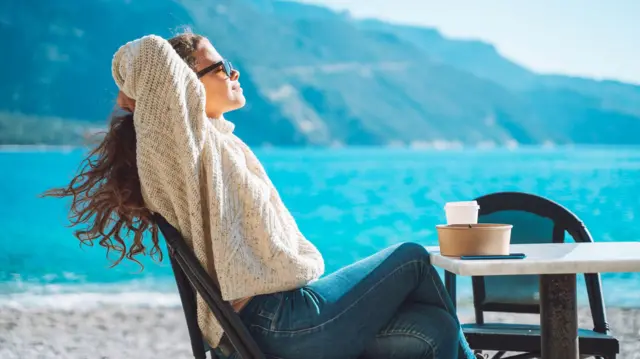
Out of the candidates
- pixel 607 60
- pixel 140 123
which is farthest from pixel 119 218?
pixel 607 60

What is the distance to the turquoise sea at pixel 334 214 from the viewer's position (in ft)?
42.9

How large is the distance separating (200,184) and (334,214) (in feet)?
107

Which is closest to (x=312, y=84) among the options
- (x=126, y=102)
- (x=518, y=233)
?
(x=518, y=233)

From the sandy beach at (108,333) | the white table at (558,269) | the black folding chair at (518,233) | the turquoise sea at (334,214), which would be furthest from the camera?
the turquoise sea at (334,214)

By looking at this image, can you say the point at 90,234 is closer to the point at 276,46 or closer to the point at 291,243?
the point at 291,243

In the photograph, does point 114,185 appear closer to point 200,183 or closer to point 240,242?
point 200,183

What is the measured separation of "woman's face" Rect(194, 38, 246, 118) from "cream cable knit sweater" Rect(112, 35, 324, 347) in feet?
0.67

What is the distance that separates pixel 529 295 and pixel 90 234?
1.54 meters

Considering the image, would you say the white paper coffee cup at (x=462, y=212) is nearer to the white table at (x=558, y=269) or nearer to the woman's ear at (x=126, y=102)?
the white table at (x=558, y=269)

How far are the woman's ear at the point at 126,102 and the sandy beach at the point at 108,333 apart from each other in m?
3.23

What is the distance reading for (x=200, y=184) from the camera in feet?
6.14

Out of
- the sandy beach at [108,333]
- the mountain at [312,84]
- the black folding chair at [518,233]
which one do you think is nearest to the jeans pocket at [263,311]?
the black folding chair at [518,233]

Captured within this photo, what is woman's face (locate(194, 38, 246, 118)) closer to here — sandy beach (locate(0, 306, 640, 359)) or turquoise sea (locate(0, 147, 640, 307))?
turquoise sea (locate(0, 147, 640, 307))

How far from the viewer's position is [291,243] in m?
1.95
